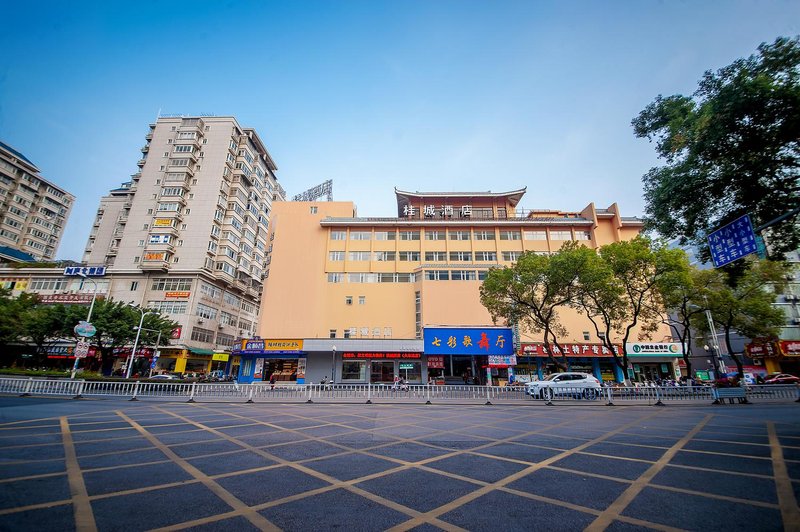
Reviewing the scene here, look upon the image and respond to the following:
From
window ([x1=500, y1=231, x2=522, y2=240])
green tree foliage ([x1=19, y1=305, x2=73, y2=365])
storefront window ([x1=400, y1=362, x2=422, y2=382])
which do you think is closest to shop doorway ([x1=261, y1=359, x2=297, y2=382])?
storefront window ([x1=400, y1=362, x2=422, y2=382])

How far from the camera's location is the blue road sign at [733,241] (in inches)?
345

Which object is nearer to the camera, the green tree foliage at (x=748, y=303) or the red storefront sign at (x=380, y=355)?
Result: the green tree foliage at (x=748, y=303)

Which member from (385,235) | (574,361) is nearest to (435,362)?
(574,361)

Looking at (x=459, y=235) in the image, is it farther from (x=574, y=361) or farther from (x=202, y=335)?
(x=202, y=335)

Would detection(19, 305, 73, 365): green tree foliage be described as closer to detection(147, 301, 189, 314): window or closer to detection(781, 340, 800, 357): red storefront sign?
detection(147, 301, 189, 314): window

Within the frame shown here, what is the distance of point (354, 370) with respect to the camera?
3322 centimetres

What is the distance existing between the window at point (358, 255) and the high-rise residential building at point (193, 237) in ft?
48.0

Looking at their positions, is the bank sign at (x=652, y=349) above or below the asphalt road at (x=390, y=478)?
above

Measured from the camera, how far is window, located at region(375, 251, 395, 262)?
3880 cm

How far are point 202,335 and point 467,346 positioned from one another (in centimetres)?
3387

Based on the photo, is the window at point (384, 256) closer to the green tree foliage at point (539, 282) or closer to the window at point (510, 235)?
the window at point (510, 235)

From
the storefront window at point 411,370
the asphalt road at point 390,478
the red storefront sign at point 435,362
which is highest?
the red storefront sign at point 435,362

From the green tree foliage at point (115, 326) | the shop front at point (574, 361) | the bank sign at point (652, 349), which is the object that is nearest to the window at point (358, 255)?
the shop front at point (574, 361)

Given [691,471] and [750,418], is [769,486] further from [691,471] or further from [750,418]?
[750,418]
